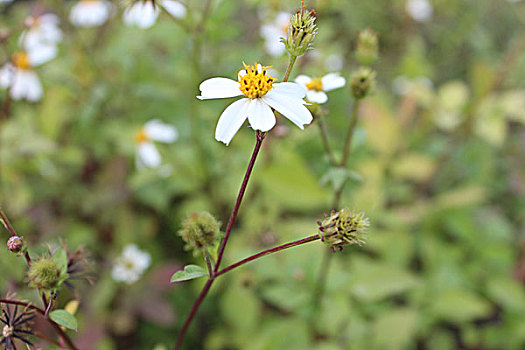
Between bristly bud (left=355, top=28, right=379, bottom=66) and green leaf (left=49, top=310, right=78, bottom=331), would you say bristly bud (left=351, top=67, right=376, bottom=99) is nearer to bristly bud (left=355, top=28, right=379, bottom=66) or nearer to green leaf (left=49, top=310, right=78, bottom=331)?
bristly bud (left=355, top=28, right=379, bottom=66)

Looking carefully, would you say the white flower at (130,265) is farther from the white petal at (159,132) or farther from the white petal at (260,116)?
the white petal at (260,116)

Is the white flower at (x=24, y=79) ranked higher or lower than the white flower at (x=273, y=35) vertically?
lower

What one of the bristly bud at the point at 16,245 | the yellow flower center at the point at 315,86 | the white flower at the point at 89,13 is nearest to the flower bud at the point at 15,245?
the bristly bud at the point at 16,245

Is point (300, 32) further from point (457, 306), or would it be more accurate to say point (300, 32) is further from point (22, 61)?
point (22, 61)

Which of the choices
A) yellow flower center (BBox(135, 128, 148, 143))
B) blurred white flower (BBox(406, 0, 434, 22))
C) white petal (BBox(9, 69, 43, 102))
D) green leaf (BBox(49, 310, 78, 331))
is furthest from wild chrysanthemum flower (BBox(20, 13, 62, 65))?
blurred white flower (BBox(406, 0, 434, 22))

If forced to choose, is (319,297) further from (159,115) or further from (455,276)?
(159,115)
